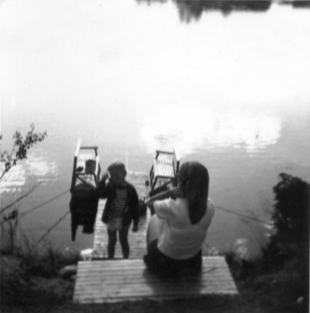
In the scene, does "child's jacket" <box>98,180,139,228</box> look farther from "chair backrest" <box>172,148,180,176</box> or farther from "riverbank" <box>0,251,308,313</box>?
"chair backrest" <box>172,148,180,176</box>

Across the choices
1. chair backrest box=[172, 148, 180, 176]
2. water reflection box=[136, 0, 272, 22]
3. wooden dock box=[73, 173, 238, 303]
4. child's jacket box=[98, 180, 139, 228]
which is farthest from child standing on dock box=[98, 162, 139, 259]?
water reflection box=[136, 0, 272, 22]

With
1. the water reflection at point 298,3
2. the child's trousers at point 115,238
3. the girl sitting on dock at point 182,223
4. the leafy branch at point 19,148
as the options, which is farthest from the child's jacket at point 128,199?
the water reflection at point 298,3

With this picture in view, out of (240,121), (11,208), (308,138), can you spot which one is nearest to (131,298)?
(11,208)

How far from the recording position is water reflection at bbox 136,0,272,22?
11.4 ft

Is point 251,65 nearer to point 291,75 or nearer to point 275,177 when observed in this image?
point 291,75

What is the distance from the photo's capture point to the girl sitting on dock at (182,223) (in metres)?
2.32

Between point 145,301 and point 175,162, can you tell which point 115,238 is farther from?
point 175,162

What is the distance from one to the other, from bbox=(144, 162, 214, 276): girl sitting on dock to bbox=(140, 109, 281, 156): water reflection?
45.5 inches

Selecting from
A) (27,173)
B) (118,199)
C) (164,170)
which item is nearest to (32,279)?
(118,199)

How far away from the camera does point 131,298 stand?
2.55 metres

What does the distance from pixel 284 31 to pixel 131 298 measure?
2.45 metres

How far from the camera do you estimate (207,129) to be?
11.7 feet

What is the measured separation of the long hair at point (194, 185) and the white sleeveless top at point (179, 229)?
43 mm

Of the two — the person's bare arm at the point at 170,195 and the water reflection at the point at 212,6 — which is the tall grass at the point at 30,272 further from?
the water reflection at the point at 212,6
